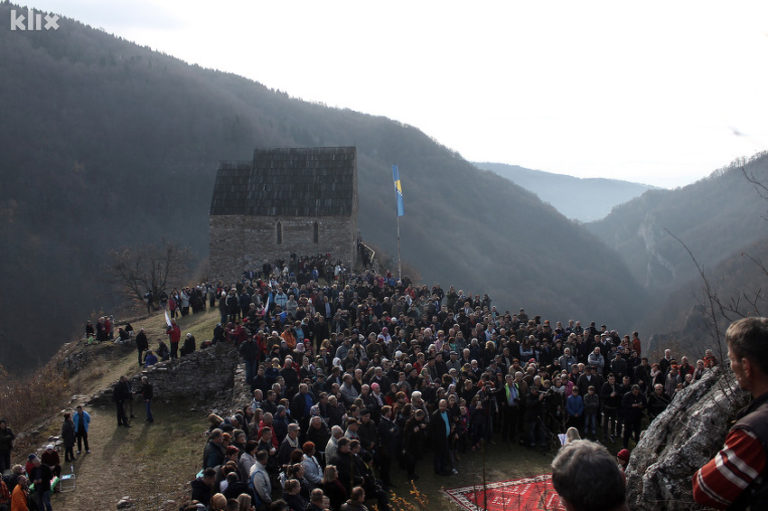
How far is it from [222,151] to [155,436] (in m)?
95.2

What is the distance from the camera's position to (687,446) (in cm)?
527

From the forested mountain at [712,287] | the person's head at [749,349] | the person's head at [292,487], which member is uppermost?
the person's head at [749,349]

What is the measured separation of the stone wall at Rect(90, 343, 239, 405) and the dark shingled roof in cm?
1666

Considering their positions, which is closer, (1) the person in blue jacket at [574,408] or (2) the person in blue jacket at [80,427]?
(1) the person in blue jacket at [574,408]

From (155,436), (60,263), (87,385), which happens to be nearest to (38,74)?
(60,263)

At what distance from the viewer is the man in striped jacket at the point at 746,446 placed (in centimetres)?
294

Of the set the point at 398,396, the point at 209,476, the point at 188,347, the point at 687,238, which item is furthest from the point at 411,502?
the point at 687,238

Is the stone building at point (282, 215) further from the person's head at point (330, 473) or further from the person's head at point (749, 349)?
the person's head at point (749, 349)

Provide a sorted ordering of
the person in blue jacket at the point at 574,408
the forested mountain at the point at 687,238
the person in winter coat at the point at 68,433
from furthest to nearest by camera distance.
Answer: the forested mountain at the point at 687,238
the person in winter coat at the point at 68,433
the person in blue jacket at the point at 574,408

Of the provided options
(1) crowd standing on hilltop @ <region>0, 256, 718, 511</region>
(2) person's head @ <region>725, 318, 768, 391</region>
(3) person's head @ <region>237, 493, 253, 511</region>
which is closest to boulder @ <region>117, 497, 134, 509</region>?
(1) crowd standing on hilltop @ <region>0, 256, 718, 511</region>

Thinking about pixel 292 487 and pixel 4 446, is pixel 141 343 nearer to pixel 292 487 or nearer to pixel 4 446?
pixel 4 446

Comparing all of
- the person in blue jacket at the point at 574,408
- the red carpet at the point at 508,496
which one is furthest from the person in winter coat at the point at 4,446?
the person in blue jacket at the point at 574,408

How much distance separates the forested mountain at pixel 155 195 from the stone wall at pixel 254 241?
119ft

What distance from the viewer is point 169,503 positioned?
36.3 feet
